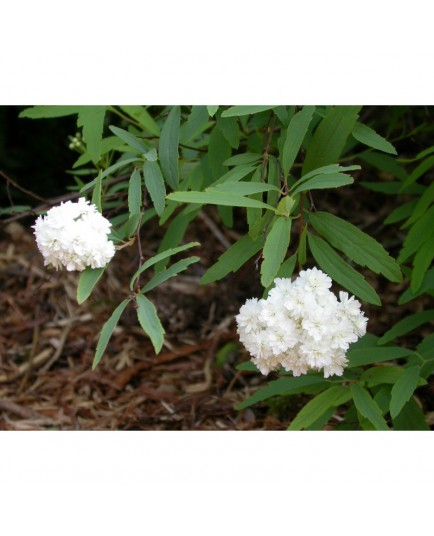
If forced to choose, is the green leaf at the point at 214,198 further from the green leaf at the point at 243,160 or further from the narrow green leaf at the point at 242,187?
the green leaf at the point at 243,160

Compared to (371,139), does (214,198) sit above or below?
below

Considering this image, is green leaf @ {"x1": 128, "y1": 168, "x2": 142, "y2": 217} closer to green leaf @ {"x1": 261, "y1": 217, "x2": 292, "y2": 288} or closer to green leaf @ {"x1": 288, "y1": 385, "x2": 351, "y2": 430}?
green leaf @ {"x1": 261, "y1": 217, "x2": 292, "y2": 288}

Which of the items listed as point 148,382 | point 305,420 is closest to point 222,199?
point 305,420

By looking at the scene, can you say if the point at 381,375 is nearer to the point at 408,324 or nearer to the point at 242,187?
the point at 408,324

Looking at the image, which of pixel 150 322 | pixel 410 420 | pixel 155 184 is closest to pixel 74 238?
pixel 150 322


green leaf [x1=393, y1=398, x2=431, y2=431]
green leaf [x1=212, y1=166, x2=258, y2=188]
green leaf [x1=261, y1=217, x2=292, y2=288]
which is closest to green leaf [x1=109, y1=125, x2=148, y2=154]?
green leaf [x1=212, y1=166, x2=258, y2=188]
